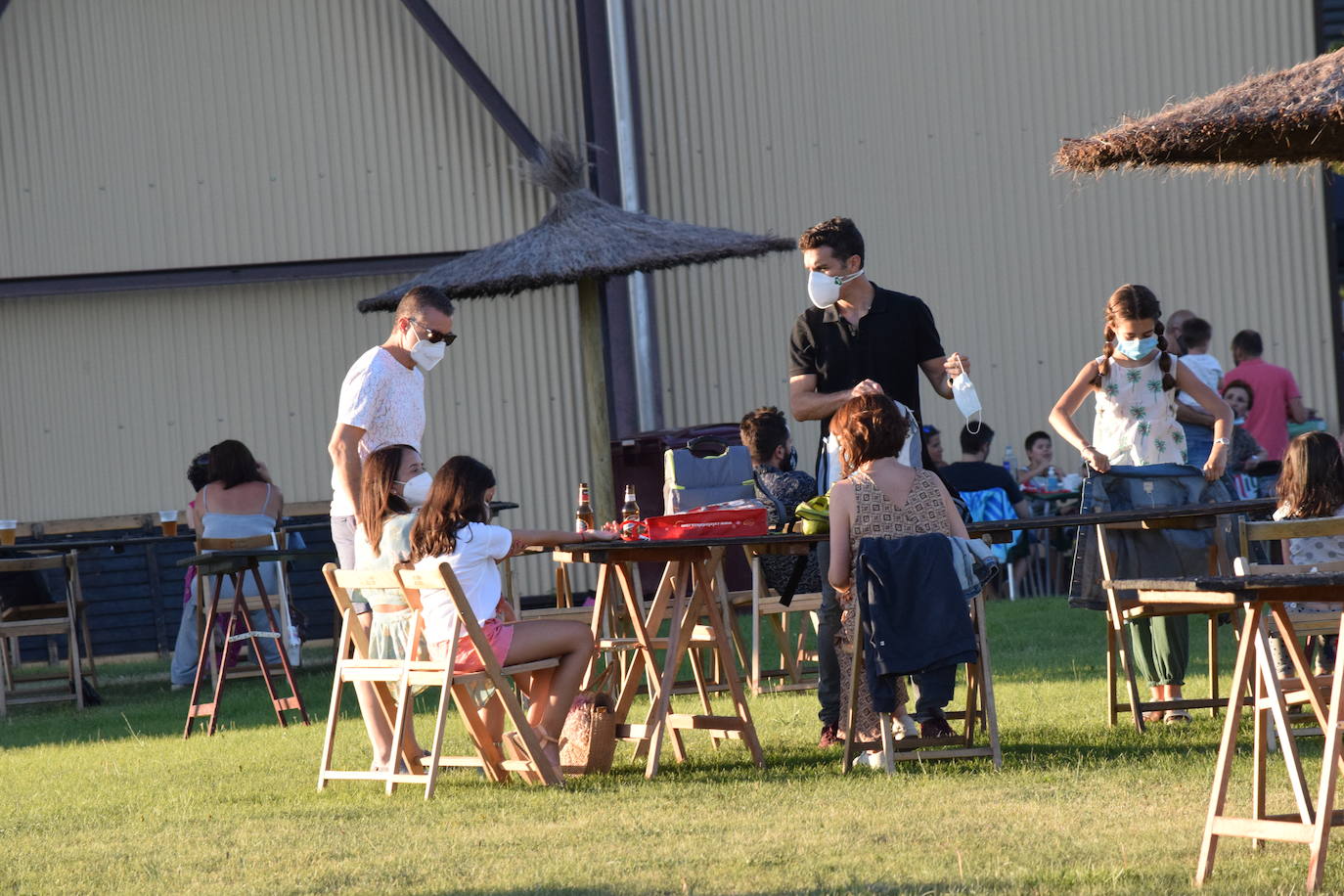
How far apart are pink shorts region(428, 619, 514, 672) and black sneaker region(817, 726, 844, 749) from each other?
1241 millimetres

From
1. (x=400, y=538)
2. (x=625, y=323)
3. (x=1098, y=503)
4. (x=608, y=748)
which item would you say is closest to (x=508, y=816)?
(x=608, y=748)

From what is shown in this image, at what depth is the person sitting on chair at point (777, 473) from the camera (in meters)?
8.46

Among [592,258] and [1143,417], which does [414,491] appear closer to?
[1143,417]

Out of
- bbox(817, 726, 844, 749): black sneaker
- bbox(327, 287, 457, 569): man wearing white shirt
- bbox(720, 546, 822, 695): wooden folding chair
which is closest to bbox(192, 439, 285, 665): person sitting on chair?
bbox(720, 546, 822, 695): wooden folding chair

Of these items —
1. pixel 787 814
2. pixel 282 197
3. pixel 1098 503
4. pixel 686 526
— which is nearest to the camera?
pixel 787 814

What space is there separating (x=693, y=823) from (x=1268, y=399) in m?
7.58

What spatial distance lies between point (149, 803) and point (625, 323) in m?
8.06

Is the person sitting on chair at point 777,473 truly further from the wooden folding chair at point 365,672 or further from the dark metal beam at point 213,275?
the dark metal beam at point 213,275

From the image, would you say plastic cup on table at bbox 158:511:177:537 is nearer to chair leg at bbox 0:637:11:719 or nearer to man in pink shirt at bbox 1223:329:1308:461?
chair leg at bbox 0:637:11:719

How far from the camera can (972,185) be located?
14.1 m

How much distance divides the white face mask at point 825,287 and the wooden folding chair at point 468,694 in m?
1.58

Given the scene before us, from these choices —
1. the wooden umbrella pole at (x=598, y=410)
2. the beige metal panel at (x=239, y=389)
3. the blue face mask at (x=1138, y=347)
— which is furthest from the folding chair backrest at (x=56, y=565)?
the blue face mask at (x=1138, y=347)

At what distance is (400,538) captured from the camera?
650cm

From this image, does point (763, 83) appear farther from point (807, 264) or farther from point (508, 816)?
point (508, 816)
